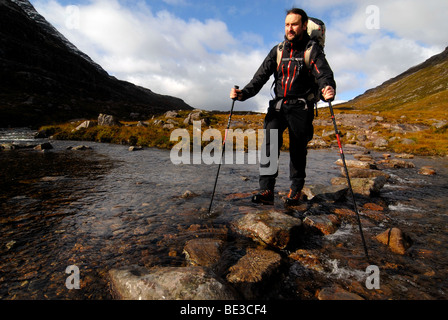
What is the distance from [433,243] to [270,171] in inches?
145

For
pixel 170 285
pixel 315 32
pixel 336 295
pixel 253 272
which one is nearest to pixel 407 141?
pixel 315 32

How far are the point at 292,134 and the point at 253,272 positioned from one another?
4.14 metres

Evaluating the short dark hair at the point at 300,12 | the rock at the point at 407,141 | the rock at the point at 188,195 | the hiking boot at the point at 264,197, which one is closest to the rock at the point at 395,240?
the hiking boot at the point at 264,197

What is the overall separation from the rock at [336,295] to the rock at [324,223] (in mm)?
2023

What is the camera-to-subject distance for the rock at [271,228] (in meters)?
4.21

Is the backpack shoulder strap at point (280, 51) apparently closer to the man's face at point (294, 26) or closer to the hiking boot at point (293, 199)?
the man's face at point (294, 26)

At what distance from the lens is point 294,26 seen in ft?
17.9

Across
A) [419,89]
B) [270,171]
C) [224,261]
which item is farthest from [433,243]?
[419,89]

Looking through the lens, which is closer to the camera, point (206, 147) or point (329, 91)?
point (329, 91)

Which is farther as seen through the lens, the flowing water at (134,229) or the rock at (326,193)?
the rock at (326,193)

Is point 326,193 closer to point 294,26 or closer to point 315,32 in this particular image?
point 315,32

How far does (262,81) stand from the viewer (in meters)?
6.48

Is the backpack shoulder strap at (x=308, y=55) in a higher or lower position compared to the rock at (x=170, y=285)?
higher
